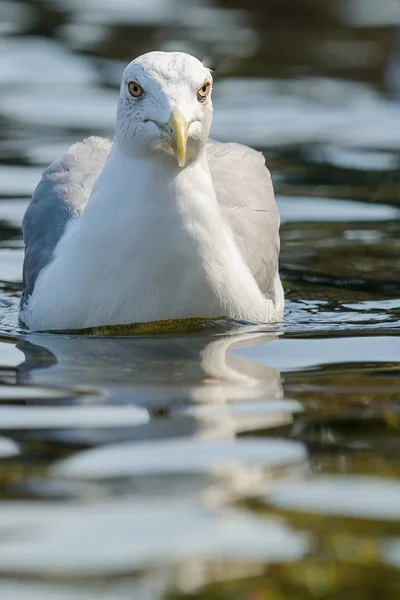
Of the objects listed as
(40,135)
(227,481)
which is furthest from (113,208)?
(40,135)

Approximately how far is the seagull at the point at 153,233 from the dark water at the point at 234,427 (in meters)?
0.15

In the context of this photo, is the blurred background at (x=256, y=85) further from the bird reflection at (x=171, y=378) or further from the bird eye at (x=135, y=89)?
the bird eye at (x=135, y=89)

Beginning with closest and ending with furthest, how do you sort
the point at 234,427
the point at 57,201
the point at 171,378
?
the point at 234,427 → the point at 171,378 → the point at 57,201

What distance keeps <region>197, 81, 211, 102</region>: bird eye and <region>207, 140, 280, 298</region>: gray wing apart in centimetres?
109

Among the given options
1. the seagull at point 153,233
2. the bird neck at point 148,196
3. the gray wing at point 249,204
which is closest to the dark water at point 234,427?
the seagull at point 153,233

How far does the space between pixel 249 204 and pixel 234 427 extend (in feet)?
9.60

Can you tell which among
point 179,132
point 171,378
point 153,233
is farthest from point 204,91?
point 171,378

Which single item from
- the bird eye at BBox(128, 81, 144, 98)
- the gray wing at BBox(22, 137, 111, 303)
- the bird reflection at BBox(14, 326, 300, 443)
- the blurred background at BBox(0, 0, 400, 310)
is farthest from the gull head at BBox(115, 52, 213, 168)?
the blurred background at BBox(0, 0, 400, 310)

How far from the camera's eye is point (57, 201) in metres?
7.58

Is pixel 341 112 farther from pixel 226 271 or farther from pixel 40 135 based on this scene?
pixel 226 271

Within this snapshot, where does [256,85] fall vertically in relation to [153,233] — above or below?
above

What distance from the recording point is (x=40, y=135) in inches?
463

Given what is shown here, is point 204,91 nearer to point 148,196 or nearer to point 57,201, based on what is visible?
point 148,196

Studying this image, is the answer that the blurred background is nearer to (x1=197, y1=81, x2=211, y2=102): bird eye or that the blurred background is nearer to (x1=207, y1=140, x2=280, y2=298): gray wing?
(x1=207, y1=140, x2=280, y2=298): gray wing
